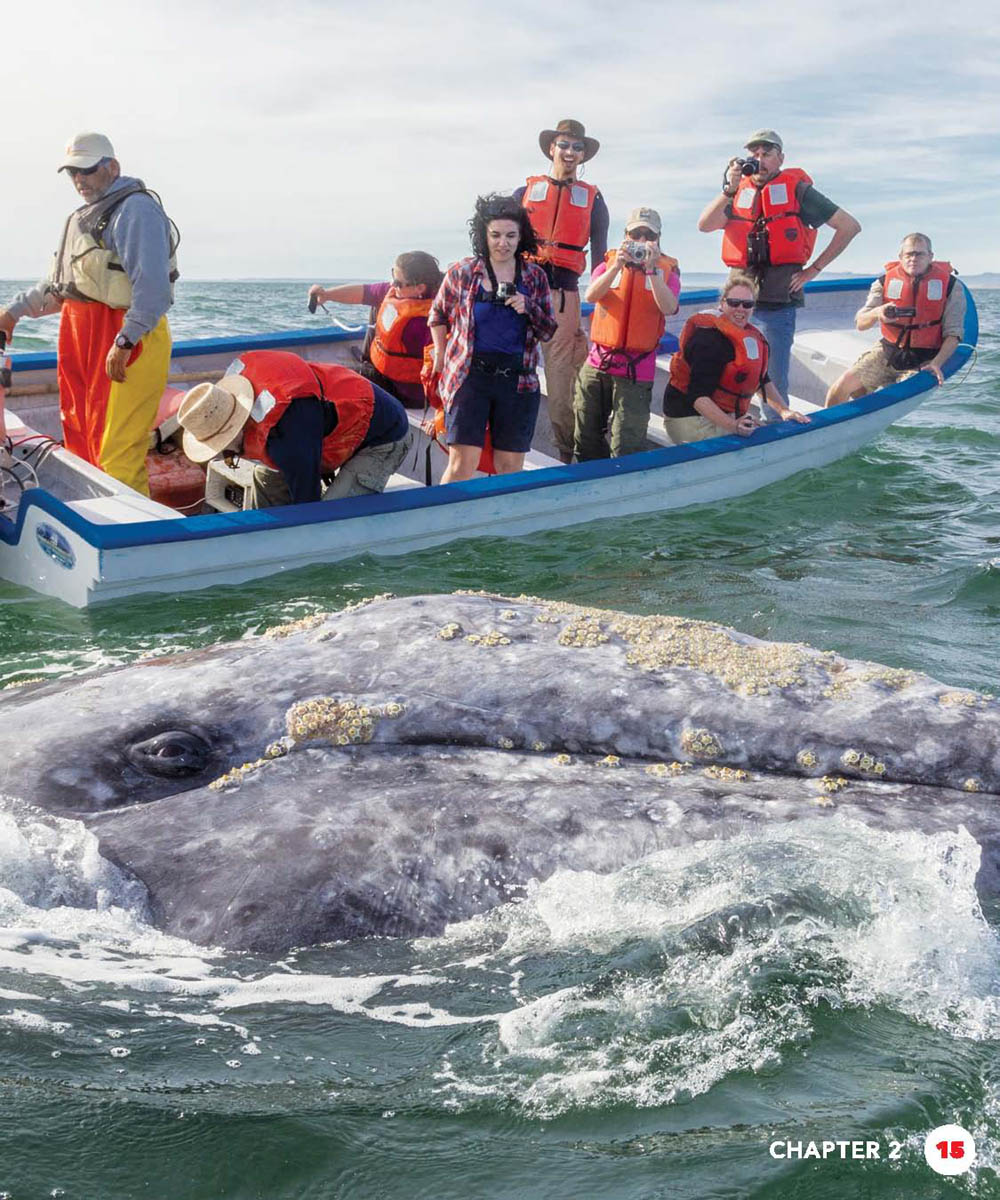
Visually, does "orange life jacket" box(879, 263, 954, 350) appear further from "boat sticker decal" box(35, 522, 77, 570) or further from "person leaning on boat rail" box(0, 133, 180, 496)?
"boat sticker decal" box(35, 522, 77, 570)

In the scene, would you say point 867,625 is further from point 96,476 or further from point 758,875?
point 96,476

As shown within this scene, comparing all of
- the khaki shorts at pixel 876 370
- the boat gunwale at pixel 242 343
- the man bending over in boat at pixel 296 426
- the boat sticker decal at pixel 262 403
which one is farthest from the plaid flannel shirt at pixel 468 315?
the khaki shorts at pixel 876 370

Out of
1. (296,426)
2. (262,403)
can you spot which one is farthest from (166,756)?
(296,426)

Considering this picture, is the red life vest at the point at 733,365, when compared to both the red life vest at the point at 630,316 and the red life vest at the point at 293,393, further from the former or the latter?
the red life vest at the point at 293,393

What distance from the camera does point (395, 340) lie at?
11.7 meters

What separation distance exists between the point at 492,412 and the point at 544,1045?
749cm

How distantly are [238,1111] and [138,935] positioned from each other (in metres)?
0.79

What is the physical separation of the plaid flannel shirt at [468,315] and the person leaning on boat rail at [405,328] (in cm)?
131

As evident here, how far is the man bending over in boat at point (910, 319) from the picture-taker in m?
14.1

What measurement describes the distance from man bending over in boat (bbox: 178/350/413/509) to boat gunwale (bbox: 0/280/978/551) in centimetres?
18

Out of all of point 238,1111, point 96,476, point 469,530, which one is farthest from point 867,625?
point 238,1111

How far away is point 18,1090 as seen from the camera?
348cm

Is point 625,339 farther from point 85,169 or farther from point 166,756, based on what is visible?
point 166,756

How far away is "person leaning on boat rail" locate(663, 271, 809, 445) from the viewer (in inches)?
467
